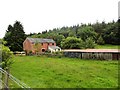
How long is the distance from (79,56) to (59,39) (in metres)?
33.5

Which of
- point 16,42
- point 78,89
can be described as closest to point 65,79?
point 78,89

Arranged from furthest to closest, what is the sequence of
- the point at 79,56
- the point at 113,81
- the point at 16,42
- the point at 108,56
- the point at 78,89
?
1. the point at 16,42
2. the point at 79,56
3. the point at 108,56
4. the point at 113,81
5. the point at 78,89

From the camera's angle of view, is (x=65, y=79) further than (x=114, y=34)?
No

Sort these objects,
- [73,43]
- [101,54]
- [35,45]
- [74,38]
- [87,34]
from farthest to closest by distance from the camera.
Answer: [87,34], [74,38], [73,43], [35,45], [101,54]

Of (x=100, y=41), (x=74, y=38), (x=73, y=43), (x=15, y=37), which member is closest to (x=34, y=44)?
(x=15, y=37)

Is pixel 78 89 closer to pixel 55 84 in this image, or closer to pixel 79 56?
pixel 55 84

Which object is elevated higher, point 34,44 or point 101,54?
point 34,44

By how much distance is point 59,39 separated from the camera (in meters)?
68.0

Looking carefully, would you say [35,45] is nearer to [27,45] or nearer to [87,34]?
[27,45]

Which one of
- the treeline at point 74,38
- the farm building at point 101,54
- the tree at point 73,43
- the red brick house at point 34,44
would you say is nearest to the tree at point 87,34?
the treeline at point 74,38

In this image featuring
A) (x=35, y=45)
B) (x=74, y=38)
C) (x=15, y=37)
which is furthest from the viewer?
(x=74, y=38)

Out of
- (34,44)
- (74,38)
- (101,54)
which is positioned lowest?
(101,54)

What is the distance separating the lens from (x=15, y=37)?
51000mm

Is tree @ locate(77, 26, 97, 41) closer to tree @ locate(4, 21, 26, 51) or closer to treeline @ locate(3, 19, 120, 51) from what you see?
treeline @ locate(3, 19, 120, 51)
